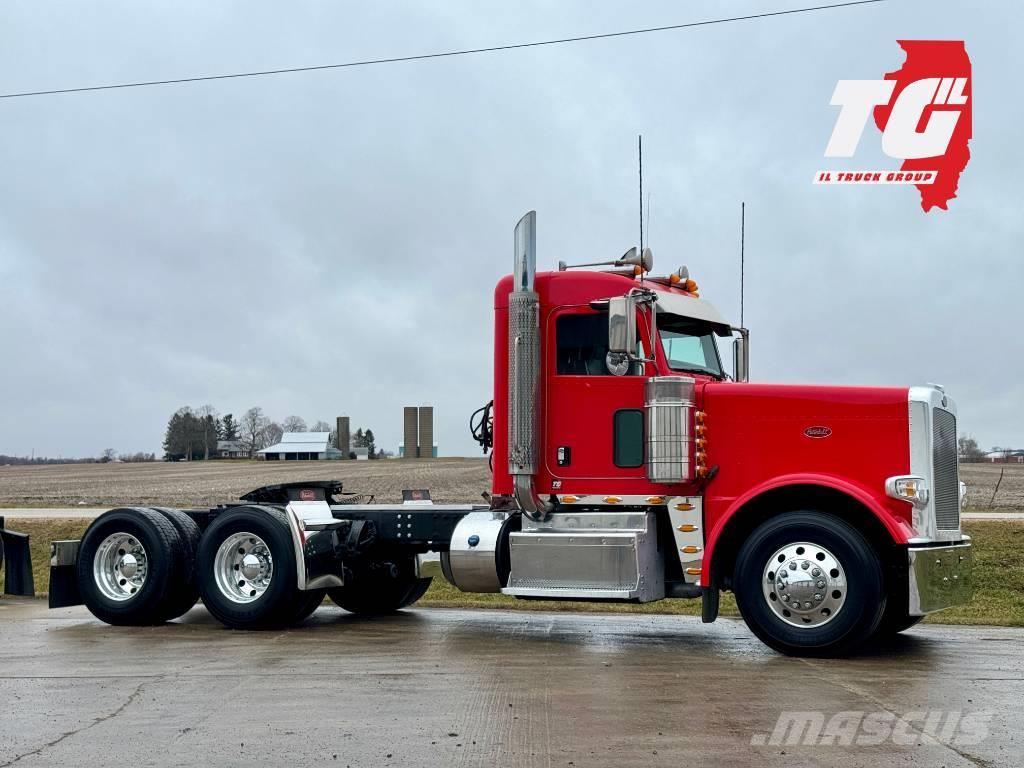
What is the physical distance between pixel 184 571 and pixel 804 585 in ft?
20.2

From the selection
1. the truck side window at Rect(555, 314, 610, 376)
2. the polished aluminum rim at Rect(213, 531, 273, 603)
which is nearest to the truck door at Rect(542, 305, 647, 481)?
the truck side window at Rect(555, 314, 610, 376)

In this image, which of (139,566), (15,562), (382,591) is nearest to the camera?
(139,566)

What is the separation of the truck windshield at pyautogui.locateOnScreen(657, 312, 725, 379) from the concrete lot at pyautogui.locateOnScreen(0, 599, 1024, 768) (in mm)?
2388

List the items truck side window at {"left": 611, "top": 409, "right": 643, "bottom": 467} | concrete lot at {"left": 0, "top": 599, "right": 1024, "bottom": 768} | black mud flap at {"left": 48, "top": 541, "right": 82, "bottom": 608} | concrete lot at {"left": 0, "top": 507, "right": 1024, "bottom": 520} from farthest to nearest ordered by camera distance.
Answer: concrete lot at {"left": 0, "top": 507, "right": 1024, "bottom": 520}
black mud flap at {"left": 48, "top": 541, "right": 82, "bottom": 608}
truck side window at {"left": 611, "top": 409, "right": 643, "bottom": 467}
concrete lot at {"left": 0, "top": 599, "right": 1024, "bottom": 768}

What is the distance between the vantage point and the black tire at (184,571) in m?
11.9

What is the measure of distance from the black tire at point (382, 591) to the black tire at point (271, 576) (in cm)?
130

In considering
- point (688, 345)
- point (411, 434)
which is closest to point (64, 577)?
point (688, 345)

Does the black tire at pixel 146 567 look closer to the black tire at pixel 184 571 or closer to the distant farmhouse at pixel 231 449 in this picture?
the black tire at pixel 184 571

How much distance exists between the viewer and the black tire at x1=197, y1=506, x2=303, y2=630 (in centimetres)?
1111

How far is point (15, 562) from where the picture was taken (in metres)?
13.5

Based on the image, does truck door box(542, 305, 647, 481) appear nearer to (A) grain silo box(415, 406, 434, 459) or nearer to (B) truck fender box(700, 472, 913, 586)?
(B) truck fender box(700, 472, 913, 586)

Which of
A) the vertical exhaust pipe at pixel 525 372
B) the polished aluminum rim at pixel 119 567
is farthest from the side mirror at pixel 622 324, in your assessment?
the polished aluminum rim at pixel 119 567

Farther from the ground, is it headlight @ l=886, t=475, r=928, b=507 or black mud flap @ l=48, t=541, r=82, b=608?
headlight @ l=886, t=475, r=928, b=507

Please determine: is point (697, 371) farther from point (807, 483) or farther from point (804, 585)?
point (804, 585)
